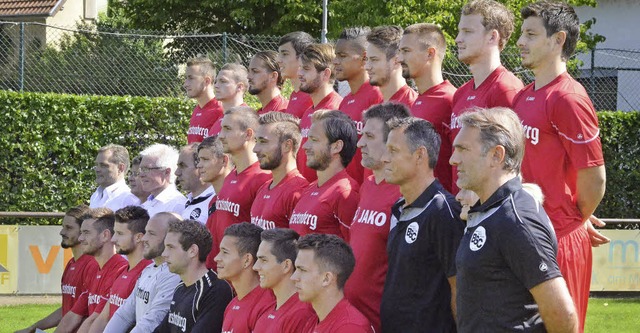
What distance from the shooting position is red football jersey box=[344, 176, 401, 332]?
5.76 m

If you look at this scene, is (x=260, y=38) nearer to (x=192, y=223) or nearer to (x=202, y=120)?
(x=202, y=120)

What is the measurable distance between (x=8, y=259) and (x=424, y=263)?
893 cm

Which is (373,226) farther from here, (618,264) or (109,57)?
(109,57)

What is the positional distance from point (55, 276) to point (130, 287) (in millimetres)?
5375

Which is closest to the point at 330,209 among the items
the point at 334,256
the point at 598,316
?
the point at 334,256

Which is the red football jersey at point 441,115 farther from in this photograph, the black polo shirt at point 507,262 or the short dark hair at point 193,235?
the black polo shirt at point 507,262

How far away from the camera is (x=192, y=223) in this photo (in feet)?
23.7

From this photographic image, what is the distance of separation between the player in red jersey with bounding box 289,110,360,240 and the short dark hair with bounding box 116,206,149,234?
1981mm

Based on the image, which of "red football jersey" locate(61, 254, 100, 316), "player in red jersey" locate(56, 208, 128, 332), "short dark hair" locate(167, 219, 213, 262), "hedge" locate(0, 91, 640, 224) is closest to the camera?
"short dark hair" locate(167, 219, 213, 262)

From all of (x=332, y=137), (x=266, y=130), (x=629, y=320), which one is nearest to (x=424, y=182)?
(x=332, y=137)

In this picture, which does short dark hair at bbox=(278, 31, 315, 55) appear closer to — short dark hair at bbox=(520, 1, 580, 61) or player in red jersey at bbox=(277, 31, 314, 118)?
player in red jersey at bbox=(277, 31, 314, 118)

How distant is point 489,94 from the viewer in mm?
5824

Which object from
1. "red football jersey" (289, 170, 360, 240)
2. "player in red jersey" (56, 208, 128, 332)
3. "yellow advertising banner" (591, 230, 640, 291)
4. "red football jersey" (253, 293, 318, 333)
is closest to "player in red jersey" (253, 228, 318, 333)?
"red football jersey" (253, 293, 318, 333)

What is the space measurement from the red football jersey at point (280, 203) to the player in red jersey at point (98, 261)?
6.54 feet
